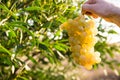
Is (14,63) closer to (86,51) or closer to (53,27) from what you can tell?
(53,27)

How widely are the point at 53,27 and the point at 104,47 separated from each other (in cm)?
46

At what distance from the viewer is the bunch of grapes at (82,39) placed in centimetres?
106

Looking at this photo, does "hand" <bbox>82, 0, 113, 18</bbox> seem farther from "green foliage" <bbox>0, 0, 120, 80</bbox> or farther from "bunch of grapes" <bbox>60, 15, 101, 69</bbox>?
"green foliage" <bbox>0, 0, 120, 80</bbox>

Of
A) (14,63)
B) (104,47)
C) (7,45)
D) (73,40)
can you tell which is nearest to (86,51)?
(73,40)

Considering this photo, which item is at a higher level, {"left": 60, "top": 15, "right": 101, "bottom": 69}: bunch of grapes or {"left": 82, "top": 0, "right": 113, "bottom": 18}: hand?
{"left": 82, "top": 0, "right": 113, "bottom": 18}: hand

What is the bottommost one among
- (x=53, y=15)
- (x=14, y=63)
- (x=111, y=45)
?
(x=111, y=45)

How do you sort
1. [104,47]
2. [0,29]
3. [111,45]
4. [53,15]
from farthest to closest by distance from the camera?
[111,45] → [104,47] → [53,15] → [0,29]

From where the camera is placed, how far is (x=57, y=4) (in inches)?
56.5

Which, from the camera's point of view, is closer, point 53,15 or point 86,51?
point 86,51

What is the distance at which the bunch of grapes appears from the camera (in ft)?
3.49

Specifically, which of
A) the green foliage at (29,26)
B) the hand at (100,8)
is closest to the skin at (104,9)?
the hand at (100,8)

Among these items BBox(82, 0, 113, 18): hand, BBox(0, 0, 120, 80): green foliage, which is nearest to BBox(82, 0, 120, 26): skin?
BBox(82, 0, 113, 18): hand

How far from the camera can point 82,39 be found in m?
1.08

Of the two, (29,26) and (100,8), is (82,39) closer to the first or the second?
(100,8)
